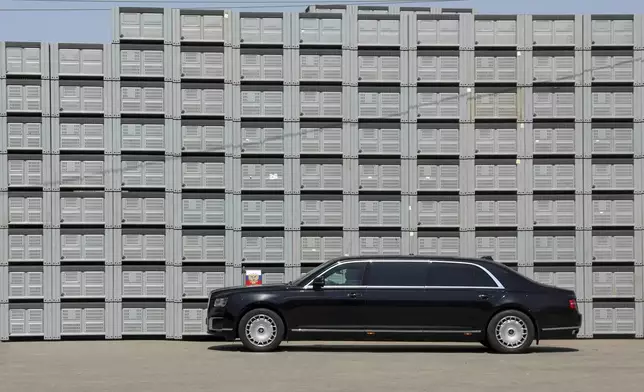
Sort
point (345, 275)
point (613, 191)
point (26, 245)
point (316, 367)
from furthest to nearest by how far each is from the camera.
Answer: point (613, 191) < point (26, 245) < point (345, 275) < point (316, 367)

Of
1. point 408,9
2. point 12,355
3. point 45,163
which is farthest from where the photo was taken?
point 408,9

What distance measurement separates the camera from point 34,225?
21328mm

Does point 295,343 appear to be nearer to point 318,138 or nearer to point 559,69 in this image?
point 318,138

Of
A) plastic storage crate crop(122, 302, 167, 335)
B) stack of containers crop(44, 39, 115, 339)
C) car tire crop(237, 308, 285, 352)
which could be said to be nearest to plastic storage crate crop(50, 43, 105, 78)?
stack of containers crop(44, 39, 115, 339)

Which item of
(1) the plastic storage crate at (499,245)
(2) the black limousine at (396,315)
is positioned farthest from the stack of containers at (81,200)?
(1) the plastic storage crate at (499,245)

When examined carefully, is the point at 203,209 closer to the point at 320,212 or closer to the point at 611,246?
the point at 320,212

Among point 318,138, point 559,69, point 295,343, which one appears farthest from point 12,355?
point 559,69

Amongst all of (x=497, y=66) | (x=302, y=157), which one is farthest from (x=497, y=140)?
(x=302, y=157)

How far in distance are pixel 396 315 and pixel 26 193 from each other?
22.8 ft

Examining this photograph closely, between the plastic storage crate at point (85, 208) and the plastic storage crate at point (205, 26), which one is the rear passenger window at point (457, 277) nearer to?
the plastic storage crate at point (205, 26)

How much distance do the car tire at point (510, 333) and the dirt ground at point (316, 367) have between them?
334 mm

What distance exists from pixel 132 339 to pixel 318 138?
16.0 feet

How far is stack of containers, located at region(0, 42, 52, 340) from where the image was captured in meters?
21.3

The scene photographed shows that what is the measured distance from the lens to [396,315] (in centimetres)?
1934
